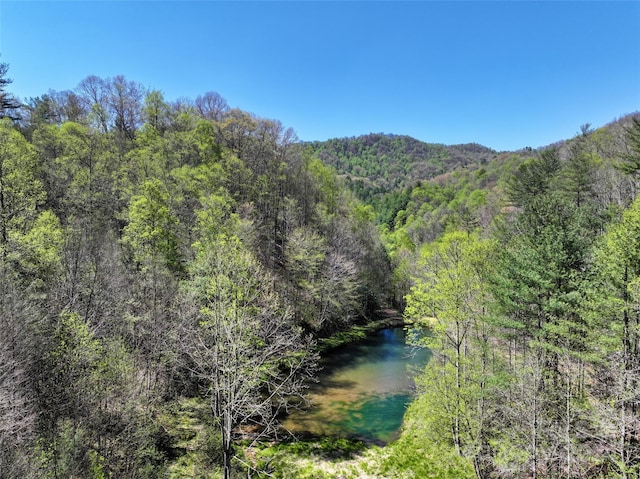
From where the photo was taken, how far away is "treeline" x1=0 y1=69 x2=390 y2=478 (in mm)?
12430

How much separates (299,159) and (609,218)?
35.9m

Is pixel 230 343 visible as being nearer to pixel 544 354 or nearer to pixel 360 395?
pixel 544 354

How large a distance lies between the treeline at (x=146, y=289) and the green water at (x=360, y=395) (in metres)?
2.10

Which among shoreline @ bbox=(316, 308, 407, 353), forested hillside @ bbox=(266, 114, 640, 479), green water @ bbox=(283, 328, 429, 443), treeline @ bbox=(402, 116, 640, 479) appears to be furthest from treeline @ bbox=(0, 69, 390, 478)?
treeline @ bbox=(402, 116, 640, 479)

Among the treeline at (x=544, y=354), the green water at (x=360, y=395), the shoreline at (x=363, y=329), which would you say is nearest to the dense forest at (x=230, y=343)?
the treeline at (x=544, y=354)

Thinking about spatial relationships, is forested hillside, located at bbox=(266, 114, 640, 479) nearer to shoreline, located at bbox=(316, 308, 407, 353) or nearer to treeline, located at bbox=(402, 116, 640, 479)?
treeline, located at bbox=(402, 116, 640, 479)

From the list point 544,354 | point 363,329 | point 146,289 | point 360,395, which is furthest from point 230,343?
point 363,329

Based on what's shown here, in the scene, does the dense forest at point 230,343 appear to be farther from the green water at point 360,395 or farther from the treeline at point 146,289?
the green water at point 360,395

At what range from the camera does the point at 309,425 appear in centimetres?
2080

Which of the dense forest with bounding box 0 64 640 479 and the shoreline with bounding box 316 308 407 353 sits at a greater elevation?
the dense forest with bounding box 0 64 640 479

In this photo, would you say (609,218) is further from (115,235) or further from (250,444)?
(115,235)

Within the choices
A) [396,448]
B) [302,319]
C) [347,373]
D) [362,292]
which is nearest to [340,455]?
[396,448]

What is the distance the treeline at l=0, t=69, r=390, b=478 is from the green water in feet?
6.88

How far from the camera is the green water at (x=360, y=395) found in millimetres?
20766
